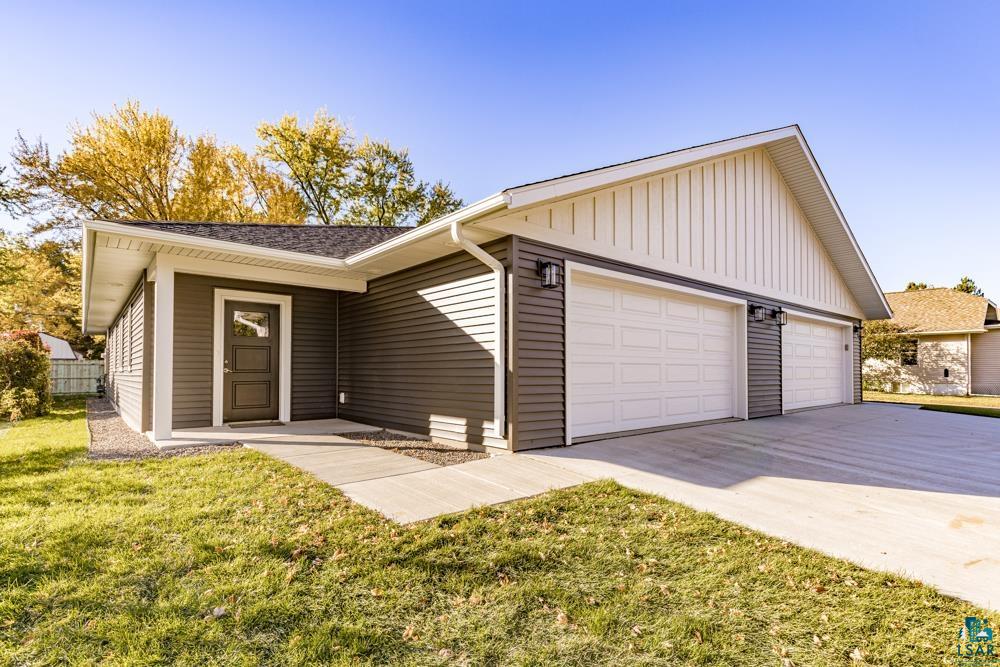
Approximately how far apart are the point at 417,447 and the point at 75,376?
17.9 metres

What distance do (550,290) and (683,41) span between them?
6.23 m

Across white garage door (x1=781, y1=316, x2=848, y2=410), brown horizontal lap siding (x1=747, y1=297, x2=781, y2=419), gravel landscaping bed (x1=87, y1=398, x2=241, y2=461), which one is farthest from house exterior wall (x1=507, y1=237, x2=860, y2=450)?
white garage door (x1=781, y1=316, x2=848, y2=410)

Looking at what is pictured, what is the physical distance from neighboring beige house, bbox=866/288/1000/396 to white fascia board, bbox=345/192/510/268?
2147 cm

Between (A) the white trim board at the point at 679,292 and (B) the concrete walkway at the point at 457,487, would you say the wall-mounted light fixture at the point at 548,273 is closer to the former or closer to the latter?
(A) the white trim board at the point at 679,292

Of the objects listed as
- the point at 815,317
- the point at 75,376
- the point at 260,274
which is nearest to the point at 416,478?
the point at 260,274

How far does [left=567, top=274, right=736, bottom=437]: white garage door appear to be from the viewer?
19.4 feet

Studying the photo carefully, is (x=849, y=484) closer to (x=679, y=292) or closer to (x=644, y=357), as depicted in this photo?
(x=644, y=357)

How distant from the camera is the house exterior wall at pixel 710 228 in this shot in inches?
227

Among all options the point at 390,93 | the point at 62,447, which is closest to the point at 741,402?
the point at 62,447

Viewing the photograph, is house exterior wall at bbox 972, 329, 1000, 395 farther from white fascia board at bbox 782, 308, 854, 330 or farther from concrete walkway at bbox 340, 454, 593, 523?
concrete walkway at bbox 340, 454, 593, 523

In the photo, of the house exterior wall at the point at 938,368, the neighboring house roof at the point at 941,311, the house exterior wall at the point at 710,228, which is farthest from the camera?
the house exterior wall at the point at 938,368

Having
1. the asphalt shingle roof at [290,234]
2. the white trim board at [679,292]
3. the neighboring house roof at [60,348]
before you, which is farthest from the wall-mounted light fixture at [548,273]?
the neighboring house roof at [60,348]

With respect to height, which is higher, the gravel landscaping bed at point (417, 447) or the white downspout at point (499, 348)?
the white downspout at point (499, 348)

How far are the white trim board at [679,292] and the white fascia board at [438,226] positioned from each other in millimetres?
1413
